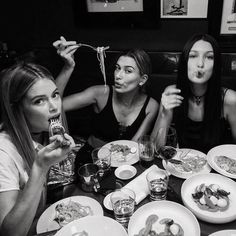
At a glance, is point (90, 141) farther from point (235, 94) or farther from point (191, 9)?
point (191, 9)

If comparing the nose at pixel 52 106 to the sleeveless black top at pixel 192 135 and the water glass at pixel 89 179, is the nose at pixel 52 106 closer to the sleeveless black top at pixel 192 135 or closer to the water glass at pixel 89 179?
the water glass at pixel 89 179

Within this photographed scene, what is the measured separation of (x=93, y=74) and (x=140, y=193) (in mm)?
1975

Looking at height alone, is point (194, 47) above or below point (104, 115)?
above

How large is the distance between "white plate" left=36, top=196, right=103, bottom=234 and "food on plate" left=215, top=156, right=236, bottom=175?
2.68 ft

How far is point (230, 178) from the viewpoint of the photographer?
66.7 inches

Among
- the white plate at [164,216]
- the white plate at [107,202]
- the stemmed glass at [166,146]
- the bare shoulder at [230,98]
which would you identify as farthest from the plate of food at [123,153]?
the bare shoulder at [230,98]

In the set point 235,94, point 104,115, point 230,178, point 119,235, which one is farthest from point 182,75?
point 119,235

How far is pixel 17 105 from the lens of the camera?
67.1 inches

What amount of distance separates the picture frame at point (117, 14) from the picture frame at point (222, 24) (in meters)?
0.57

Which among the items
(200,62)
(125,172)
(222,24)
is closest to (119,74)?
(200,62)

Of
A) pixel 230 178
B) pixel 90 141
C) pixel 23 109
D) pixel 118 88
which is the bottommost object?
pixel 90 141

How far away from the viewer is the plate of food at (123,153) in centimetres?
187

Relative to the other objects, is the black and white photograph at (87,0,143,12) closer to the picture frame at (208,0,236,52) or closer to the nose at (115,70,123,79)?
the picture frame at (208,0,236,52)

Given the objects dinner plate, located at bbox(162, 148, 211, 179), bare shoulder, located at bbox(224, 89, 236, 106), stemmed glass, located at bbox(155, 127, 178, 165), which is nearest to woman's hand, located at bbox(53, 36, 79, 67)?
stemmed glass, located at bbox(155, 127, 178, 165)
